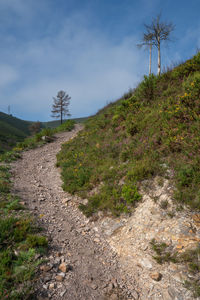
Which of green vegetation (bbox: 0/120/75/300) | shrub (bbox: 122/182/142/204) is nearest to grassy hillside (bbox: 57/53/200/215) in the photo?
shrub (bbox: 122/182/142/204)

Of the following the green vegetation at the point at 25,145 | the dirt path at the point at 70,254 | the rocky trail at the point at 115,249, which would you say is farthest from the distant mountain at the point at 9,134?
the rocky trail at the point at 115,249

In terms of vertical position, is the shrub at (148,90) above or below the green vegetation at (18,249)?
above

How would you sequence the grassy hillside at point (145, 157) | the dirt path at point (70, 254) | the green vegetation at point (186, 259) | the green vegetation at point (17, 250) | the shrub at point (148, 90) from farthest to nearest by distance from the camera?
1. the shrub at point (148, 90)
2. the grassy hillside at point (145, 157)
3. the dirt path at point (70, 254)
4. the green vegetation at point (186, 259)
5. the green vegetation at point (17, 250)

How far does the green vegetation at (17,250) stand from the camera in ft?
10.0

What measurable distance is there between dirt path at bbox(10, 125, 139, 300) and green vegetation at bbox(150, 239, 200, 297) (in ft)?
3.18

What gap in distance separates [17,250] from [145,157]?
5181 millimetres

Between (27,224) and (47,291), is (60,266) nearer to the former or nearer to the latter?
(47,291)

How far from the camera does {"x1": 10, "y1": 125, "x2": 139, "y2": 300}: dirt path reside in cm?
345

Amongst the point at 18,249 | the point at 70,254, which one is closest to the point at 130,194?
the point at 70,254

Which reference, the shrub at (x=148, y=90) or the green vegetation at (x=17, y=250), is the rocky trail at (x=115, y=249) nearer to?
the green vegetation at (x=17, y=250)

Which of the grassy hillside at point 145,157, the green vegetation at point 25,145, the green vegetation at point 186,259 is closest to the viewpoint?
the green vegetation at point 186,259

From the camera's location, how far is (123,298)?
3.43 metres

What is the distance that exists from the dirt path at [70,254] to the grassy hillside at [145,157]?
79 cm

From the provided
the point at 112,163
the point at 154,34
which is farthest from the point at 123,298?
the point at 154,34
